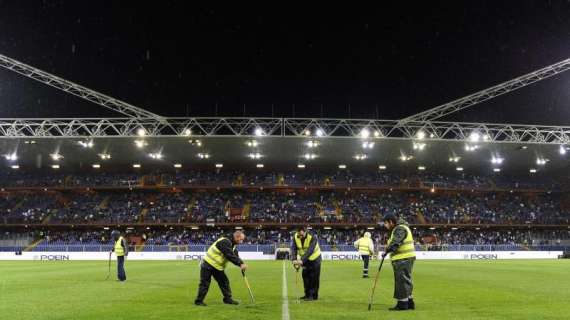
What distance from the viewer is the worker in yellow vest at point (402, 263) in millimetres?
10227

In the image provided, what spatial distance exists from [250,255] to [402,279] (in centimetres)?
3873

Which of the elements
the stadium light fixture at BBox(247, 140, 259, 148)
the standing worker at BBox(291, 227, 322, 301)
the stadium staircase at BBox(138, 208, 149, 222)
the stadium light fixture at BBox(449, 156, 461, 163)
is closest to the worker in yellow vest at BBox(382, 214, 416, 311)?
the standing worker at BBox(291, 227, 322, 301)

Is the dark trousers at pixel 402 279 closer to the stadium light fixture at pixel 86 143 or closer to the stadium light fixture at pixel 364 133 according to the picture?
the stadium light fixture at pixel 364 133

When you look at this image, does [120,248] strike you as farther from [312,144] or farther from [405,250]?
[312,144]

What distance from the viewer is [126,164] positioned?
62719mm

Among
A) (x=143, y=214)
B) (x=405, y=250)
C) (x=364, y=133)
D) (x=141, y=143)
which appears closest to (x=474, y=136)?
(x=364, y=133)

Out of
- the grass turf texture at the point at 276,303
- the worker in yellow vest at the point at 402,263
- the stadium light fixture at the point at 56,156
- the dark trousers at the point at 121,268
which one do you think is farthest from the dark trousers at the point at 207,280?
the stadium light fixture at the point at 56,156

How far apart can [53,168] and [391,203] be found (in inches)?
1682

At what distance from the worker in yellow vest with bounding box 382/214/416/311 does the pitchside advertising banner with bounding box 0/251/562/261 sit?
37.4m

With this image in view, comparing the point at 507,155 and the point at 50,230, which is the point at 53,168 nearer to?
the point at 50,230

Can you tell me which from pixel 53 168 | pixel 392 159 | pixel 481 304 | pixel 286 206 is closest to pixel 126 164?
pixel 53 168

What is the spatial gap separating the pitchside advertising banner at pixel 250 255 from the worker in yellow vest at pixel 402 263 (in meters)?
37.4

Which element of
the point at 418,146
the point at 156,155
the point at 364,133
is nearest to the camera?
the point at 364,133

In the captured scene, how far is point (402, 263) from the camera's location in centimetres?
1040
